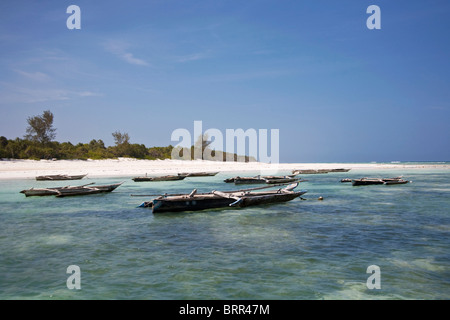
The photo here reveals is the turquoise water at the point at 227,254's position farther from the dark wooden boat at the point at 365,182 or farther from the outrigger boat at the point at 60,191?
the dark wooden boat at the point at 365,182

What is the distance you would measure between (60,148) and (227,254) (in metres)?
68.1

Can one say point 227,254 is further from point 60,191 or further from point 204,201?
→ point 60,191

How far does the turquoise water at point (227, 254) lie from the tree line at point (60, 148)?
144ft

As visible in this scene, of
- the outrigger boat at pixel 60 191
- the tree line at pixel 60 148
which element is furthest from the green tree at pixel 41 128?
the outrigger boat at pixel 60 191

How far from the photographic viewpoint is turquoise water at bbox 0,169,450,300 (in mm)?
7734

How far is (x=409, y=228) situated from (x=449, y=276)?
606 centimetres

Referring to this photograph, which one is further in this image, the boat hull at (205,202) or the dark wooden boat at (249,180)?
the dark wooden boat at (249,180)

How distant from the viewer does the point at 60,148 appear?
6794 cm

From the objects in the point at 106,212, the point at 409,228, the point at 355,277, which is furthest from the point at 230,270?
the point at 106,212

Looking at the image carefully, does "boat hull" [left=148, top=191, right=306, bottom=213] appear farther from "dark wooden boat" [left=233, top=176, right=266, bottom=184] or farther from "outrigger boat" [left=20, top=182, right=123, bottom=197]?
"dark wooden boat" [left=233, top=176, right=266, bottom=184]

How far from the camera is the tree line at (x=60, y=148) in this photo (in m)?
56.1

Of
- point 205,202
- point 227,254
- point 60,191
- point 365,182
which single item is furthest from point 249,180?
point 227,254

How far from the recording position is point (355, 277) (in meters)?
8.38
